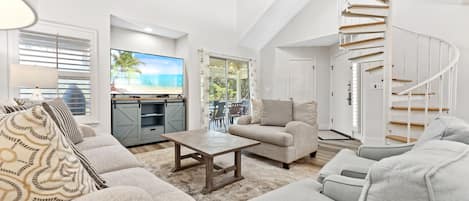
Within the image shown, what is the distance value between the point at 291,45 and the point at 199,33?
2429 millimetres

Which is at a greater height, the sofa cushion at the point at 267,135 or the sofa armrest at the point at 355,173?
the sofa armrest at the point at 355,173

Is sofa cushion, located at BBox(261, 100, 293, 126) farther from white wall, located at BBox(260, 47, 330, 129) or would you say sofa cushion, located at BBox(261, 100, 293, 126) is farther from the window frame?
the window frame

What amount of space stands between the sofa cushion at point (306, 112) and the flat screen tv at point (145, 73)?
2.55m

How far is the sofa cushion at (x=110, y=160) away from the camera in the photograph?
1470mm

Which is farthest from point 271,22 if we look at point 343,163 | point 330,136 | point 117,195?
point 117,195

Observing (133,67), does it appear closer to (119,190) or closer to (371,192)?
(119,190)

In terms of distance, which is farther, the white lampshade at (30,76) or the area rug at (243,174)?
the white lampshade at (30,76)

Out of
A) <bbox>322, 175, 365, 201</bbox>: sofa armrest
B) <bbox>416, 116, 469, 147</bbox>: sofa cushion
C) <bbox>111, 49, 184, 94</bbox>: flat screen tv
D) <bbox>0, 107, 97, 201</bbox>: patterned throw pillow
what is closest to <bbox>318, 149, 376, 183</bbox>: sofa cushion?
<bbox>322, 175, 365, 201</bbox>: sofa armrest

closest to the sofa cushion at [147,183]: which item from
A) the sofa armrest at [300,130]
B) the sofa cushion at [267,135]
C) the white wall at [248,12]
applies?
the sofa cushion at [267,135]

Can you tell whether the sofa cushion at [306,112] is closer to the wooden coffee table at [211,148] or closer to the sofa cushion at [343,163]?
the wooden coffee table at [211,148]

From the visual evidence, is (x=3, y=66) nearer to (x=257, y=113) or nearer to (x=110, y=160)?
(x=110, y=160)

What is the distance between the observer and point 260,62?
5883 mm

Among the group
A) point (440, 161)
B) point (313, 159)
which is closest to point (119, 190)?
point (440, 161)

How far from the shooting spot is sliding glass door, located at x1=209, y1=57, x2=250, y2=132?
4.99 m
